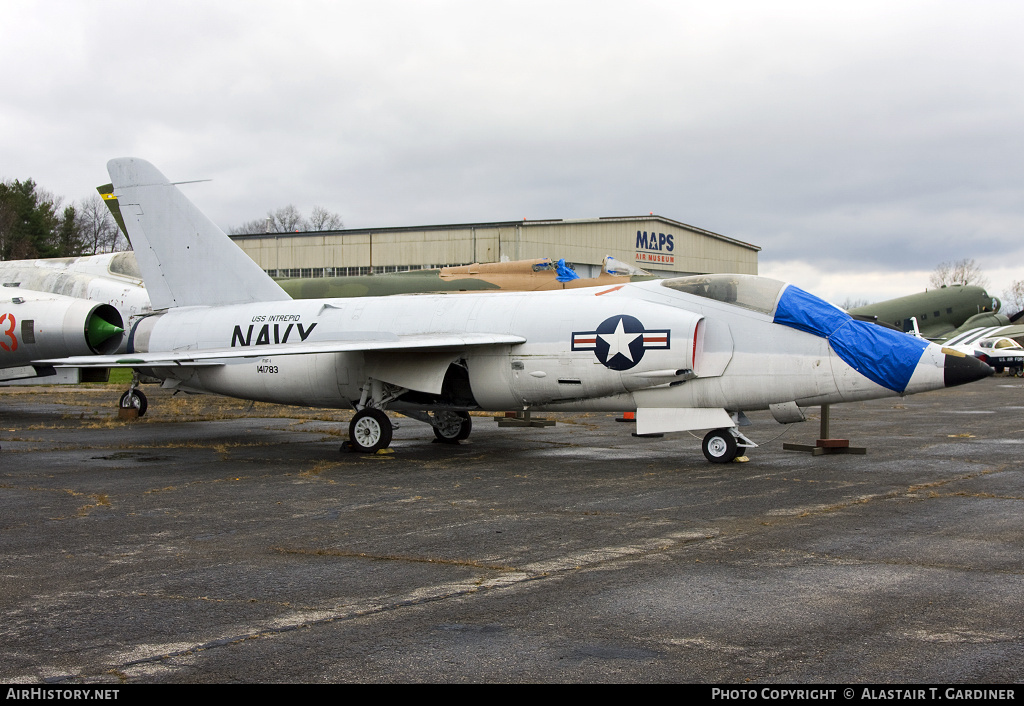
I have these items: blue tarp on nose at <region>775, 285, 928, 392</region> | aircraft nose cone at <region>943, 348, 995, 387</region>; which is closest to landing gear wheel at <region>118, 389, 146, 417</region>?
blue tarp on nose at <region>775, 285, 928, 392</region>

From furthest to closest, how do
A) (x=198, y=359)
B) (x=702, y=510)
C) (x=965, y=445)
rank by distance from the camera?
(x=965, y=445) → (x=198, y=359) → (x=702, y=510)

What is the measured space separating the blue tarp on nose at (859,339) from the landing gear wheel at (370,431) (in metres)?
5.62

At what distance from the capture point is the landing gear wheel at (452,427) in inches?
567

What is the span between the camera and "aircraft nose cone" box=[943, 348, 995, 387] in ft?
33.7

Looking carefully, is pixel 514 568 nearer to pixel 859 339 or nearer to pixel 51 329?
pixel 859 339

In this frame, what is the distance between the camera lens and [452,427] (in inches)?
569

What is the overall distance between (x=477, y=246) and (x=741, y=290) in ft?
96.8

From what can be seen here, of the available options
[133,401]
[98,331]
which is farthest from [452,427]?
[133,401]

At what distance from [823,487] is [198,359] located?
835 cm

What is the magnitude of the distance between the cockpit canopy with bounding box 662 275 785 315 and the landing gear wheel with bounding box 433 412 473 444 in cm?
445

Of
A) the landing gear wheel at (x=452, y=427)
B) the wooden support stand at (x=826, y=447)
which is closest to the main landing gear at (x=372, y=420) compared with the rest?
the landing gear wheel at (x=452, y=427)

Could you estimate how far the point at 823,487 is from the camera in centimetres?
923
